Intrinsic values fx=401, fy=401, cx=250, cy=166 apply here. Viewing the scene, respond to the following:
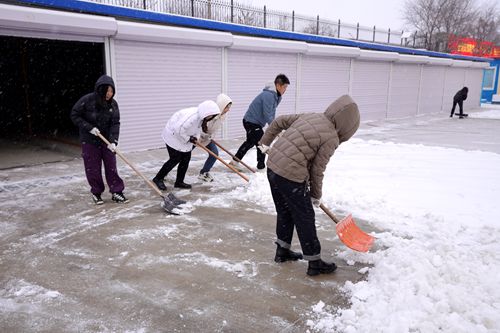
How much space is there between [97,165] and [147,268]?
2286 mm

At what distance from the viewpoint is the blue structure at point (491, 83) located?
3166 cm

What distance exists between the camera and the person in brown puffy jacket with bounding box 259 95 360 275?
3.30m

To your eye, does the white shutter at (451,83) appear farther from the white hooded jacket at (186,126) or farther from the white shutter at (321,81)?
the white hooded jacket at (186,126)

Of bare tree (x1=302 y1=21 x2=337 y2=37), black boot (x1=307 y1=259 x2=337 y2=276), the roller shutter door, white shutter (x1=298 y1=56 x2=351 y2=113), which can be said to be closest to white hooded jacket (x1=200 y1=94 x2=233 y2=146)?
black boot (x1=307 y1=259 x2=337 y2=276)

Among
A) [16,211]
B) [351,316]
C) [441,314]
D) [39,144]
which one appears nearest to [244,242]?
[351,316]

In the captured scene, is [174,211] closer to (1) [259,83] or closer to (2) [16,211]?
(2) [16,211]

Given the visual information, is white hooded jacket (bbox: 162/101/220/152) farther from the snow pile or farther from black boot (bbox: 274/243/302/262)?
black boot (bbox: 274/243/302/262)

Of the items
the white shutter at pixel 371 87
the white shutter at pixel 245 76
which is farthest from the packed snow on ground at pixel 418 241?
the white shutter at pixel 371 87

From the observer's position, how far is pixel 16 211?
519 centimetres

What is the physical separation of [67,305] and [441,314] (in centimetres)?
280

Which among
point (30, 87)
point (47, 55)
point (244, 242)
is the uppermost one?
point (47, 55)

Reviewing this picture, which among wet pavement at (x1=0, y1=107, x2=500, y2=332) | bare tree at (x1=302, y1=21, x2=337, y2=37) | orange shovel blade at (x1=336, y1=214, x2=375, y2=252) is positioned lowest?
wet pavement at (x1=0, y1=107, x2=500, y2=332)

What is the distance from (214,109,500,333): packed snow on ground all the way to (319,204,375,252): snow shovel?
0.47ft

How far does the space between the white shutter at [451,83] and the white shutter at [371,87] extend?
726cm
